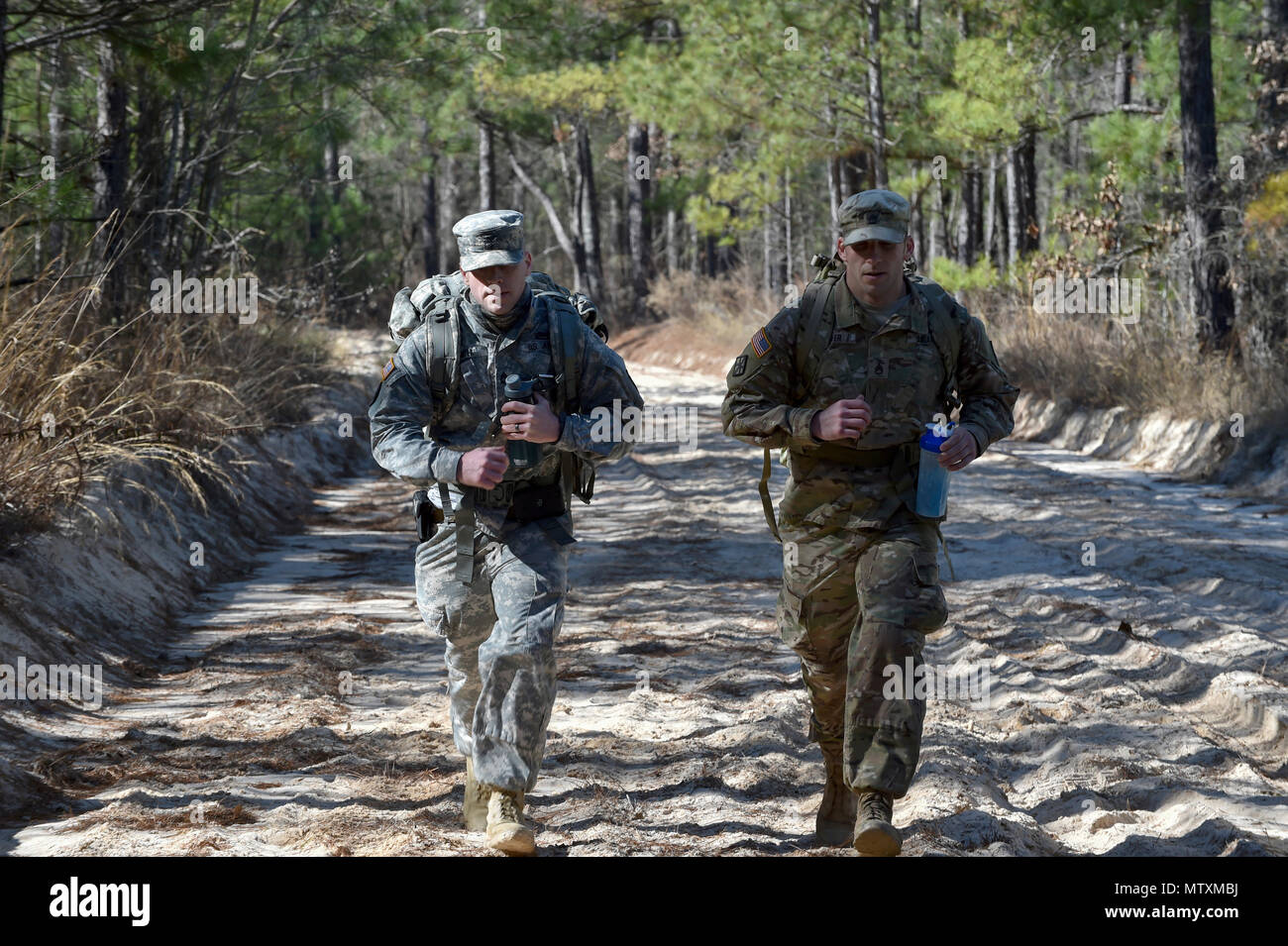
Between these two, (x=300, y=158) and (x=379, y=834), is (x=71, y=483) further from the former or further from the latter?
(x=300, y=158)

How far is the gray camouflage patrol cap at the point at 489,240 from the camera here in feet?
13.9

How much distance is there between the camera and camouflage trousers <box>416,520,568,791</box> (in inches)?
166

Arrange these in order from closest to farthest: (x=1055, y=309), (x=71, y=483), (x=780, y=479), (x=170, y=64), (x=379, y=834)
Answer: (x=379, y=834) < (x=71, y=483) < (x=170, y=64) < (x=780, y=479) < (x=1055, y=309)

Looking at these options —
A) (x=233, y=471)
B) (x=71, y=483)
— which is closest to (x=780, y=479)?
(x=233, y=471)

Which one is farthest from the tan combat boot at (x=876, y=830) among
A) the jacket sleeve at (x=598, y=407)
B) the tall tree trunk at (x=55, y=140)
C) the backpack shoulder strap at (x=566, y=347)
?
the tall tree trunk at (x=55, y=140)

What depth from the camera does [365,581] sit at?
8.76m

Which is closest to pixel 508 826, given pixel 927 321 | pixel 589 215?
pixel 927 321

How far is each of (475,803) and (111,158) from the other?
8427 mm

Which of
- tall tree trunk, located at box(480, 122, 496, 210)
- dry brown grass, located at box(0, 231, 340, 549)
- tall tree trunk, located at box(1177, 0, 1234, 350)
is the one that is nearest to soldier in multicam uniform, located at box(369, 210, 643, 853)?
dry brown grass, located at box(0, 231, 340, 549)

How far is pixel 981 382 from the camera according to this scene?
4.51m

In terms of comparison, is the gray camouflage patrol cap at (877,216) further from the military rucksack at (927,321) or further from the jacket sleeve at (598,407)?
the jacket sleeve at (598,407)

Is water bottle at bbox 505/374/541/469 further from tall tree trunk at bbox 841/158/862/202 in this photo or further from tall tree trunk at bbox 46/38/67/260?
tall tree trunk at bbox 841/158/862/202

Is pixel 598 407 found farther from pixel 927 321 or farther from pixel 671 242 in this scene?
pixel 671 242
